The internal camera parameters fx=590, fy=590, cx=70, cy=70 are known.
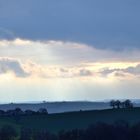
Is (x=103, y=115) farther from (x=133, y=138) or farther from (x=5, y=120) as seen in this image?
(x=133, y=138)

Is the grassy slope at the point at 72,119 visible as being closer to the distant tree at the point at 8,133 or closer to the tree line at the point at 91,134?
the distant tree at the point at 8,133

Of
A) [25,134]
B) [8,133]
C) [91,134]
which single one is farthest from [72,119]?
[91,134]

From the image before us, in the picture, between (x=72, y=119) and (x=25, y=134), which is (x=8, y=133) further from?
(x=72, y=119)

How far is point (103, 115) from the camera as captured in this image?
139500mm

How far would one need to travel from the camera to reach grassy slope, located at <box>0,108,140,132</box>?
5024 inches

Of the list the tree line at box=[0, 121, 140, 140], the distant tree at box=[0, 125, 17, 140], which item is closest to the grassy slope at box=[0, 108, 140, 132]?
the distant tree at box=[0, 125, 17, 140]

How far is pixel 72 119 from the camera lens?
140 metres

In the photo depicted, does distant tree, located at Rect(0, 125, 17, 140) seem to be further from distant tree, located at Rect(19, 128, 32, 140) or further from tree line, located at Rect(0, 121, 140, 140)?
distant tree, located at Rect(19, 128, 32, 140)

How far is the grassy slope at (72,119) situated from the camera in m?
128

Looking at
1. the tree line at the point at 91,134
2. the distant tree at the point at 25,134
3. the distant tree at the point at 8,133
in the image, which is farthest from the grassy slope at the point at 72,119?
the tree line at the point at 91,134

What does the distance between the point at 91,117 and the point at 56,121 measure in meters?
8.33

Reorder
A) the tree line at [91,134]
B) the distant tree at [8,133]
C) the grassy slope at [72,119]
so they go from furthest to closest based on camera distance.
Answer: the grassy slope at [72,119] → the distant tree at [8,133] → the tree line at [91,134]

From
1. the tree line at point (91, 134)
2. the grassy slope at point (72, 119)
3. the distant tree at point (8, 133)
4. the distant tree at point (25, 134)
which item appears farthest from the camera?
the grassy slope at point (72, 119)

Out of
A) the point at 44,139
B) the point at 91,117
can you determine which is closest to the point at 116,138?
the point at 44,139
